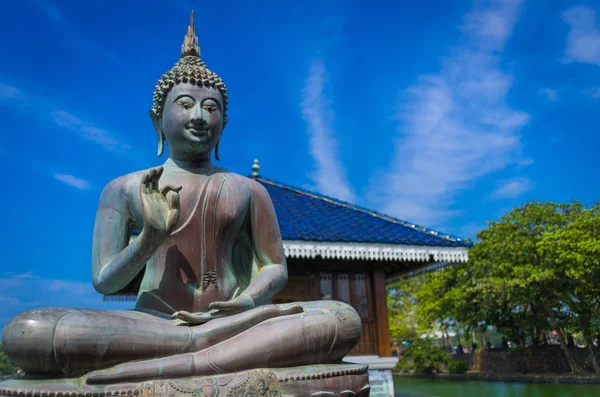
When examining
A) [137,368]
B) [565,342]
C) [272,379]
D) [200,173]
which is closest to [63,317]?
[137,368]

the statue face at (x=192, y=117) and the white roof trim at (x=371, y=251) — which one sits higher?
the white roof trim at (x=371, y=251)

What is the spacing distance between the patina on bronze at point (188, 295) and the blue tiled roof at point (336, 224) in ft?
15.6

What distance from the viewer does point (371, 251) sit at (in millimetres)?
8336

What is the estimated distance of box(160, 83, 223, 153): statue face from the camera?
9.78ft

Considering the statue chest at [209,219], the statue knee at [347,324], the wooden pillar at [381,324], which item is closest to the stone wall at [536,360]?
the wooden pillar at [381,324]

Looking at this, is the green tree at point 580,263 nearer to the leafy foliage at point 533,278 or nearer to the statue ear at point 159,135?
the leafy foliage at point 533,278

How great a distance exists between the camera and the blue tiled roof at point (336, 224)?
8305 mm

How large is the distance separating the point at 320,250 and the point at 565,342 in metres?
12.6

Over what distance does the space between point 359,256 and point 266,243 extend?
5324mm

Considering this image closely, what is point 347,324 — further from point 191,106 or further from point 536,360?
point 536,360

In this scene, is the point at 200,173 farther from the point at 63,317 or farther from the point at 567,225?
the point at 567,225

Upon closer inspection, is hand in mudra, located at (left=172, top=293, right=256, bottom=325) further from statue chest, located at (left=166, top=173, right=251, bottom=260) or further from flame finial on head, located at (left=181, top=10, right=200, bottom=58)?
flame finial on head, located at (left=181, top=10, right=200, bottom=58)

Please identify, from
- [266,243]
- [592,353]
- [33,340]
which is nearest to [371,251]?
[266,243]

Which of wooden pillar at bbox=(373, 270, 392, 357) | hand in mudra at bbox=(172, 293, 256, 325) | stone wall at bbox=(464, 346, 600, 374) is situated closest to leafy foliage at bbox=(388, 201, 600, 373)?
stone wall at bbox=(464, 346, 600, 374)
